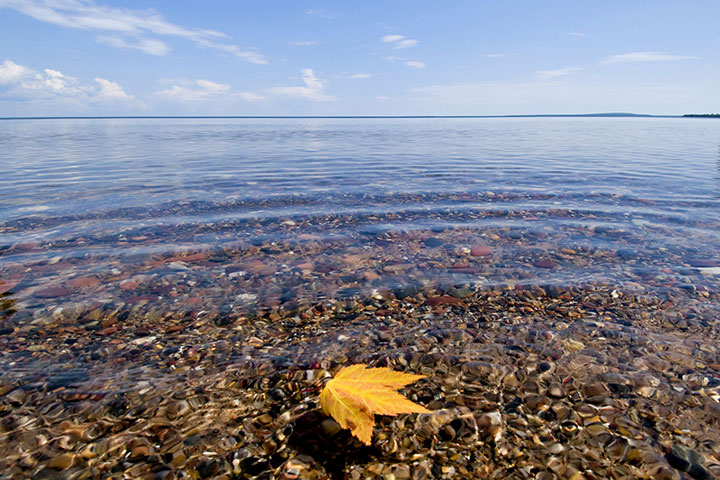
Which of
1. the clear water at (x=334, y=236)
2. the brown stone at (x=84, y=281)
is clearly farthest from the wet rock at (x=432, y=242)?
the brown stone at (x=84, y=281)

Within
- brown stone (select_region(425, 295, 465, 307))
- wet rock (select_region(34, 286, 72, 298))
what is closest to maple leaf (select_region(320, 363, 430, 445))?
brown stone (select_region(425, 295, 465, 307))

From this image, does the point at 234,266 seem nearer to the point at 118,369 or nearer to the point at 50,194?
the point at 118,369

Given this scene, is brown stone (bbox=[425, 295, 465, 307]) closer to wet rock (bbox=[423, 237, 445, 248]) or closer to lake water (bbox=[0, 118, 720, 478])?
lake water (bbox=[0, 118, 720, 478])

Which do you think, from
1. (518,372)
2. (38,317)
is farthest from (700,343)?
(38,317)

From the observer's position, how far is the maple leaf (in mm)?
2301

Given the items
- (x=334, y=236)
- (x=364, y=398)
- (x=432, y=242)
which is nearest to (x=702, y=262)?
(x=432, y=242)

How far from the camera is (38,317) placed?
13.3 feet

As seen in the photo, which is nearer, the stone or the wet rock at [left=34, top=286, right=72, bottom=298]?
the wet rock at [left=34, top=286, right=72, bottom=298]

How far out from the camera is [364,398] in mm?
2488

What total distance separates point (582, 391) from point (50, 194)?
1362 cm

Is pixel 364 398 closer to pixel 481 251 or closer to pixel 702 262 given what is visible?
pixel 481 251

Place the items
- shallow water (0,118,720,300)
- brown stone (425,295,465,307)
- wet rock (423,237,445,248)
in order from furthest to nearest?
wet rock (423,237,445,248)
shallow water (0,118,720,300)
brown stone (425,295,465,307)

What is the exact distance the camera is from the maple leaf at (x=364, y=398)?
2301 mm

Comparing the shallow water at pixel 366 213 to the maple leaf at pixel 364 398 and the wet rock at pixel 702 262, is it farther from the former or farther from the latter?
the maple leaf at pixel 364 398
